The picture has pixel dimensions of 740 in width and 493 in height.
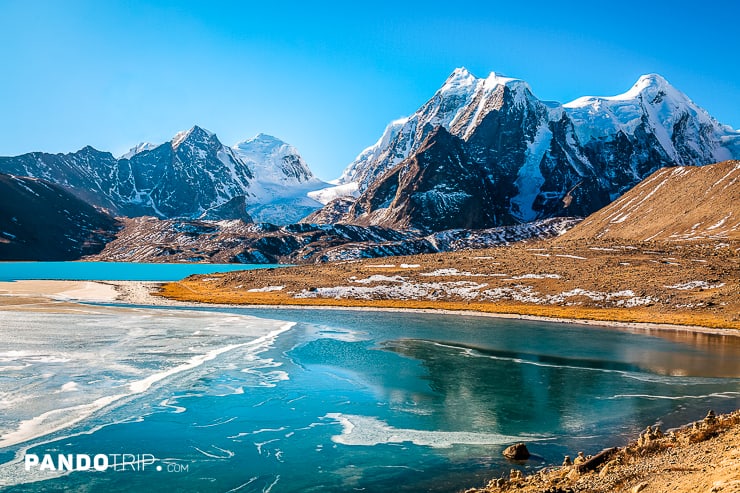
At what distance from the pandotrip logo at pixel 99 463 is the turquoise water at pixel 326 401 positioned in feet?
0.86

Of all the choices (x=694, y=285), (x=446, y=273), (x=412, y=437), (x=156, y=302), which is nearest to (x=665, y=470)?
(x=412, y=437)

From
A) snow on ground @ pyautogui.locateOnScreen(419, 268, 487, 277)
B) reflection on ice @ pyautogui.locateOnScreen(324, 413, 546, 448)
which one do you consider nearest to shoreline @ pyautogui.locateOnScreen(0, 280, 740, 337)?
snow on ground @ pyautogui.locateOnScreen(419, 268, 487, 277)

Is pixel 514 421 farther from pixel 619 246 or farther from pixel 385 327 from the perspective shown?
pixel 619 246

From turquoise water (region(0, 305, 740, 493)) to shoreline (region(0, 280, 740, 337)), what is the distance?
412 inches

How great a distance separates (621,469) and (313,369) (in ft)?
96.7

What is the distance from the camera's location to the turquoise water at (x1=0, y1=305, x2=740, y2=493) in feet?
80.0

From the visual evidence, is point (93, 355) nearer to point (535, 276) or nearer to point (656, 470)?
point (656, 470)

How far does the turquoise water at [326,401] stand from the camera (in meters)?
24.4

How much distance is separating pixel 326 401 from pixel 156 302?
3223 inches

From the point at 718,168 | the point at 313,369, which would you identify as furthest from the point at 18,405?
the point at 718,168

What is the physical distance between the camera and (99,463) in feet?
79.9

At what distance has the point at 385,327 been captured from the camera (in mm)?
77062

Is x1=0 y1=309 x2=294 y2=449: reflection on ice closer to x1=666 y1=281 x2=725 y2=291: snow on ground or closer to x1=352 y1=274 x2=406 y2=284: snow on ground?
x1=352 y1=274 x2=406 y2=284: snow on ground

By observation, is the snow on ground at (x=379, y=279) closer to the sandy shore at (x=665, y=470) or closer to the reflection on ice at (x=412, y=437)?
the reflection on ice at (x=412, y=437)
